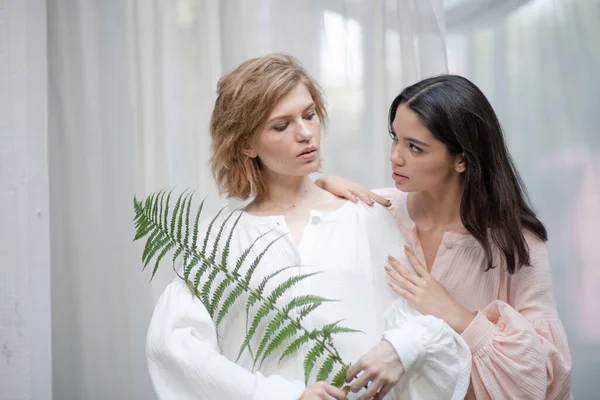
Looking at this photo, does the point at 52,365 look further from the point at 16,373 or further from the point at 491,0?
the point at 491,0

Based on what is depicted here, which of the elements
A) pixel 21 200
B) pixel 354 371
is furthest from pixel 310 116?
pixel 21 200

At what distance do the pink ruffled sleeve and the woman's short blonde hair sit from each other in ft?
2.26

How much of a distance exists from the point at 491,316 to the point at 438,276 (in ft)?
0.58

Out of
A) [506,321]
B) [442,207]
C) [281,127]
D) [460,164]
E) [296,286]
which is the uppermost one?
[281,127]

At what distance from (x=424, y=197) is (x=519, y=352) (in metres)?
0.51

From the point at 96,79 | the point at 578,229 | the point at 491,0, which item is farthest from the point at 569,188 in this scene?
the point at 96,79

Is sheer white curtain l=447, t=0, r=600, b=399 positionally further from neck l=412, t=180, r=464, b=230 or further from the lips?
the lips

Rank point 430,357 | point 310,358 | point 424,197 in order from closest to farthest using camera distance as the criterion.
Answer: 1. point 310,358
2. point 430,357
3. point 424,197

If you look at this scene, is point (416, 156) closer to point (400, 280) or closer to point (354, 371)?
point (400, 280)

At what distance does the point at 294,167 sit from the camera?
5.92 ft

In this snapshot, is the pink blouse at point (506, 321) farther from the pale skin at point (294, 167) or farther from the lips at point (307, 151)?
→ the lips at point (307, 151)

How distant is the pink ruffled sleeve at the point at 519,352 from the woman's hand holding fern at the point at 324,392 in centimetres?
42

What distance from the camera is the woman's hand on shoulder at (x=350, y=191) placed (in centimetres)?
190

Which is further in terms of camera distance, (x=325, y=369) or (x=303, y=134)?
(x=303, y=134)
